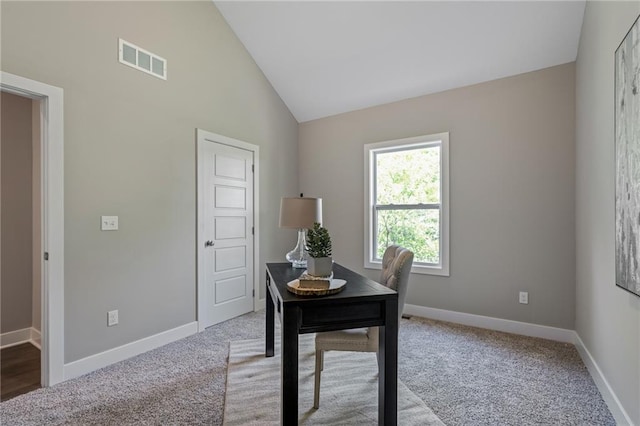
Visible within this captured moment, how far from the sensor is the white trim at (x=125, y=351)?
2463 millimetres

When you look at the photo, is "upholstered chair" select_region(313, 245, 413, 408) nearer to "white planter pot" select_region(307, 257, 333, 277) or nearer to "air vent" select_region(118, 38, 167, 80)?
"white planter pot" select_region(307, 257, 333, 277)

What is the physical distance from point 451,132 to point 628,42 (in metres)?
1.98

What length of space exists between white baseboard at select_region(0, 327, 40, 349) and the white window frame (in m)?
3.49

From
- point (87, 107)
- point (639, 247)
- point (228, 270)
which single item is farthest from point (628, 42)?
point (228, 270)

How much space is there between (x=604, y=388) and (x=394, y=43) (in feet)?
10.6

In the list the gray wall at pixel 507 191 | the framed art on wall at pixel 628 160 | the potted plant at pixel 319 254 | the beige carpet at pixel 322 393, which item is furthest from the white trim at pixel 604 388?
the potted plant at pixel 319 254

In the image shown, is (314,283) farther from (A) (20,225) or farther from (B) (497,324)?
(A) (20,225)

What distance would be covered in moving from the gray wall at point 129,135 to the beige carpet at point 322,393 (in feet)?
3.39

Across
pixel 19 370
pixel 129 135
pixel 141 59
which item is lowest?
pixel 19 370

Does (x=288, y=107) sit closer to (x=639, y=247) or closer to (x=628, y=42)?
(x=628, y=42)

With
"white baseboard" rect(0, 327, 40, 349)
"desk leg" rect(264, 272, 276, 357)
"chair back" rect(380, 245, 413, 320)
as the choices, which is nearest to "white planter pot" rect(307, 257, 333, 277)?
"chair back" rect(380, 245, 413, 320)

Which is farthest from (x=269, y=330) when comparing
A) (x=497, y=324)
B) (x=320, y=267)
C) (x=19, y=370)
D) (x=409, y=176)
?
(x=409, y=176)

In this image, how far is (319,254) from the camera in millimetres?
1856

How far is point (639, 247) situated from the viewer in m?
1.53
